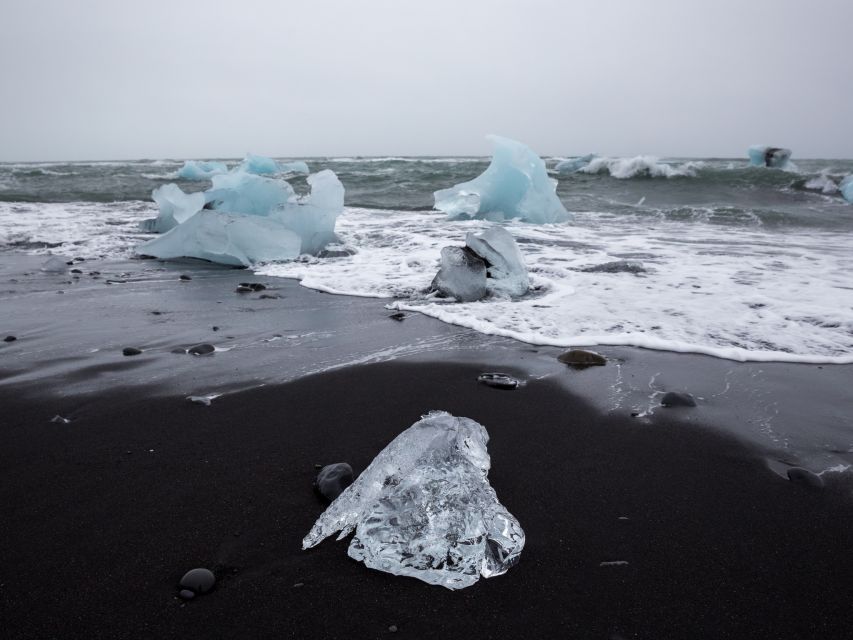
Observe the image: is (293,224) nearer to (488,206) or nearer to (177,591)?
(488,206)

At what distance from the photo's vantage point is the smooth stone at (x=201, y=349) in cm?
265

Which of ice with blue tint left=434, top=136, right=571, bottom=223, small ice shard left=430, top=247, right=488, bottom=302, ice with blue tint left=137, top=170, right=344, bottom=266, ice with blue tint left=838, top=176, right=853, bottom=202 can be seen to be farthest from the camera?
ice with blue tint left=838, top=176, right=853, bottom=202

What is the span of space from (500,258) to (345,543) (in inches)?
117

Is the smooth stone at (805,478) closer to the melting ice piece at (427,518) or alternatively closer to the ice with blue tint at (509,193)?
the melting ice piece at (427,518)

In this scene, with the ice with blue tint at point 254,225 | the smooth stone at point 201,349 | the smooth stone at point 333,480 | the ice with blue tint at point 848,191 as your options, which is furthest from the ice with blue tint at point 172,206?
the ice with blue tint at point 848,191

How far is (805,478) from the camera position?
159 cm

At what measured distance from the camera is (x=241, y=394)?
2.15 metres

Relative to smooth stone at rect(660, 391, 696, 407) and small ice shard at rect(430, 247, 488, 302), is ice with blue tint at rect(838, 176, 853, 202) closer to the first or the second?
small ice shard at rect(430, 247, 488, 302)

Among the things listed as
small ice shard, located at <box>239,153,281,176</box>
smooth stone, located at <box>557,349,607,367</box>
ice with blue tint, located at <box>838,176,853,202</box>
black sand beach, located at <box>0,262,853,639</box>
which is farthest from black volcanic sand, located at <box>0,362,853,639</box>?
small ice shard, located at <box>239,153,281,176</box>

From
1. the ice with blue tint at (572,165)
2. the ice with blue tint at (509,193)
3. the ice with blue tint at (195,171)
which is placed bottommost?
the ice with blue tint at (572,165)

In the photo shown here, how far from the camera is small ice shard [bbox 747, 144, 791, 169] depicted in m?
19.3

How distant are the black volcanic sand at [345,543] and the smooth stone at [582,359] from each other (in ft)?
1.64

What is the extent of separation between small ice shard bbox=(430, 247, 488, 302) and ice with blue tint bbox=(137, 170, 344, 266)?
2.16 m

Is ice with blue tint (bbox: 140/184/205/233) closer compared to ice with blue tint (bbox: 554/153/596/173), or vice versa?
ice with blue tint (bbox: 140/184/205/233)
